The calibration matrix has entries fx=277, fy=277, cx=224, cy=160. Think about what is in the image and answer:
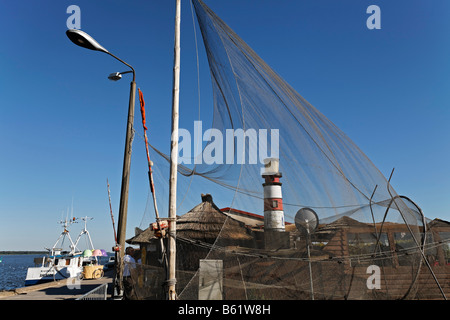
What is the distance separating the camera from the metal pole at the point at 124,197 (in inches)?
286

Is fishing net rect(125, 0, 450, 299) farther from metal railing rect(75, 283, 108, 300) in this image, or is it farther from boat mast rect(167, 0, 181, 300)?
metal railing rect(75, 283, 108, 300)

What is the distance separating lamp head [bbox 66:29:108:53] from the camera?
20.4 feet

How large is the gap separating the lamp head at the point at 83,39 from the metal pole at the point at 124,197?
1707 mm

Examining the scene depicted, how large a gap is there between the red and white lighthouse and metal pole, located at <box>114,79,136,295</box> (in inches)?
157

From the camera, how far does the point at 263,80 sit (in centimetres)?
648

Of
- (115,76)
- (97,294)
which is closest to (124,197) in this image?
(97,294)

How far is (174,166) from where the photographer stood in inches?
249

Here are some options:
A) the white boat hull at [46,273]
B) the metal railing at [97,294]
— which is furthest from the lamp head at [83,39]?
the white boat hull at [46,273]

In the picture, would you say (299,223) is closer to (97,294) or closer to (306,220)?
(306,220)

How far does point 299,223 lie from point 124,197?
4.73 meters

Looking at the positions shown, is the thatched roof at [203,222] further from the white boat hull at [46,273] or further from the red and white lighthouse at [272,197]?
the white boat hull at [46,273]

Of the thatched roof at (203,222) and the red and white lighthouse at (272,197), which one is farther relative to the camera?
the thatched roof at (203,222)

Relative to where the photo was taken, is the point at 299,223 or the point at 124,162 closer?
the point at 299,223
